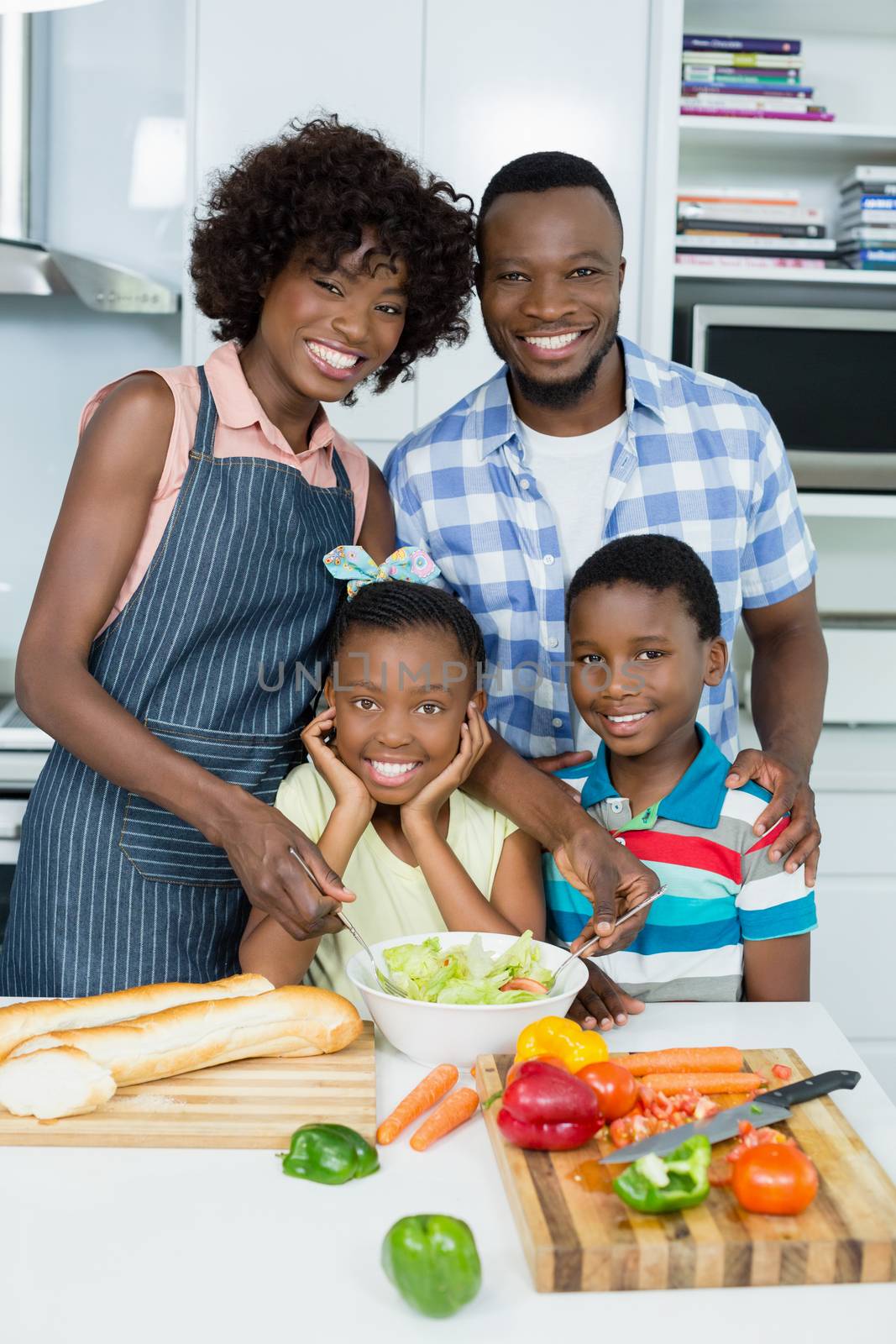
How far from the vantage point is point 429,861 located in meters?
1.37

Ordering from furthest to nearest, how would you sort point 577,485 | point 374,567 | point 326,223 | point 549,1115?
point 577,485
point 374,567
point 326,223
point 549,1115

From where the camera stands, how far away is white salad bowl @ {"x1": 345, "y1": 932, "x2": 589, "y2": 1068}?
1.04 metres

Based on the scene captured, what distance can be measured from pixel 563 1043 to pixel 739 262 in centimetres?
177

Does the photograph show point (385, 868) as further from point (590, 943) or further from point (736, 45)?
point (736, 45)

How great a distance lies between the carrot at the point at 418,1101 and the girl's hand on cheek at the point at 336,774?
0.39 metres

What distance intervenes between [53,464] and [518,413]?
1.29 metres

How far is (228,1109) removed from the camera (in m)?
0.97

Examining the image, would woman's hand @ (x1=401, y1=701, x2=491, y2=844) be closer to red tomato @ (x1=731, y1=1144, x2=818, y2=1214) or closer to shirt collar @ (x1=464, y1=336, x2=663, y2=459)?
shirt collar @ (x1=464, y1=336, x2=663, y2=459)

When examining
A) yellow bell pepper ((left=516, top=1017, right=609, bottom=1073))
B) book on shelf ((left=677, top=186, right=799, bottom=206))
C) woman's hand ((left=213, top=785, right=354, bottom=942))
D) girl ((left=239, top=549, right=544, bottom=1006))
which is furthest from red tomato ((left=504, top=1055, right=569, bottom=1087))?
book on shelf ((left=677, top=186, right=799, bottom=206))

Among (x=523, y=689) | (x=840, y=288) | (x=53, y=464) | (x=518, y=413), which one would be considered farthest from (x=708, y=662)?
(x=53, y=464)

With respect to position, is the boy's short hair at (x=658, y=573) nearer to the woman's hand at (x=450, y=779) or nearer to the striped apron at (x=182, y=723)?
the woman's hand at (x=450, y=779)

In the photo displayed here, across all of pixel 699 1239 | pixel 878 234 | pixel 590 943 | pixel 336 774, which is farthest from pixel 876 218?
pixel 699 1239

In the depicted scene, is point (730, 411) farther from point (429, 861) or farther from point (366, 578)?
point (429, 861)

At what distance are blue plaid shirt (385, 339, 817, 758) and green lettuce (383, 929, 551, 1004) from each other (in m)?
0.62
